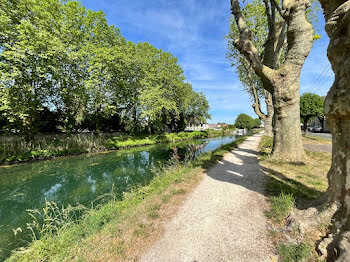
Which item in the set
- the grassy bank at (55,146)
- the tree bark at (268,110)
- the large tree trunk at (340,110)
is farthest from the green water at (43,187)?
the tree bark at (268,110)

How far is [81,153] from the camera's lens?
16.1 metres

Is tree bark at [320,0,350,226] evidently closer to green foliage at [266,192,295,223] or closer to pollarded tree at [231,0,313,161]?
green foliage at [266,192,295,223]

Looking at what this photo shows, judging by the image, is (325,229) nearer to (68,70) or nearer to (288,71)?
(288,71)

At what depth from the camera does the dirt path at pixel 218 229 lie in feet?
7.54

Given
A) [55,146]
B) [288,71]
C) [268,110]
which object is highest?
[288,71]

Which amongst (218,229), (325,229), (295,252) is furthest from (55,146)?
(325,229)

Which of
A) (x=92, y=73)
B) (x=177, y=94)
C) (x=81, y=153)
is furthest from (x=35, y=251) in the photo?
(x=177, y=94)

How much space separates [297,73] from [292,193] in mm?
5051

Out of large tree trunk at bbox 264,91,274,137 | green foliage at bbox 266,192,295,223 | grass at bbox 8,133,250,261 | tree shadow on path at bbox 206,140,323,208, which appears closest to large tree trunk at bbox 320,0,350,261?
green foliage at bbox 266,192,295,223

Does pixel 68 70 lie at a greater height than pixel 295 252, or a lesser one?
greater

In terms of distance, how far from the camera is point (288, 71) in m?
6.09

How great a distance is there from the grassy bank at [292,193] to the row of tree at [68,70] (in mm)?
16266

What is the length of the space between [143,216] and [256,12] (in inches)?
794

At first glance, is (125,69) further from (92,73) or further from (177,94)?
(177,94)
